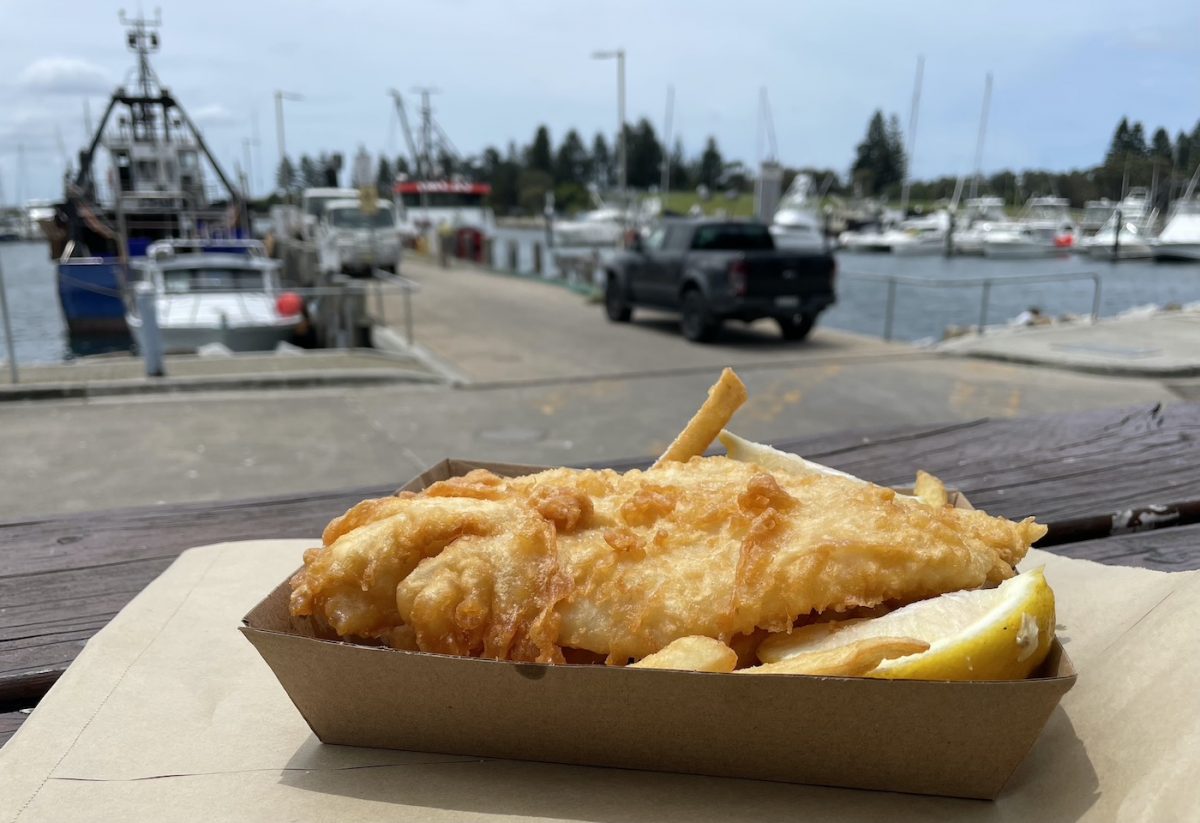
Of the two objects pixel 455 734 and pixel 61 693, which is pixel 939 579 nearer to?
pixel 455 734

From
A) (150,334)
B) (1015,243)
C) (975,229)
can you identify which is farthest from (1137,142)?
(975,229)

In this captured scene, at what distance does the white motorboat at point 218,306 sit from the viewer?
49.7ft

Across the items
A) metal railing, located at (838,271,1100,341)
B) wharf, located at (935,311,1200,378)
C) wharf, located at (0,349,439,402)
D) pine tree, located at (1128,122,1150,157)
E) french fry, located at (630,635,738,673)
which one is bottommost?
wharf, located at (0,349,439,402)

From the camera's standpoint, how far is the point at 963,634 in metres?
0.94

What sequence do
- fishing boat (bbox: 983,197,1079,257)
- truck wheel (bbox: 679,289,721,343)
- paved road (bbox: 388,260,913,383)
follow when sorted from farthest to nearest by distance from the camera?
fishing boat (bbox: 983,197,1079,257), truck wheel (bbox: 679,289,721,343), paved road (bbox: 388,260,913,383)

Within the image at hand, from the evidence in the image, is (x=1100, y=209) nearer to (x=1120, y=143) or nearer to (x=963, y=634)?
(x=1120, y=143)

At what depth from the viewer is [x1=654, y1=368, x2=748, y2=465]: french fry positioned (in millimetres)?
1472

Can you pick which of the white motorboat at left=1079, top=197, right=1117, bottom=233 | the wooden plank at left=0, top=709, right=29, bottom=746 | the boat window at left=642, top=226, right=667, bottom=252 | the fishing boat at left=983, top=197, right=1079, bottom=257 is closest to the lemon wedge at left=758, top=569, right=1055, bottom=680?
the wooden plank at left=0, top=709, right=29, bottom=746

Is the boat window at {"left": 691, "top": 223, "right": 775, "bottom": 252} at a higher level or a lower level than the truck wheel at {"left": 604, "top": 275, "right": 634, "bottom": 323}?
higher

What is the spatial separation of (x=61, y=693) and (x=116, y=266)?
25.5 m

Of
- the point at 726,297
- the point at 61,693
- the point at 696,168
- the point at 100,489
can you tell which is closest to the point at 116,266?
the point at 726,297

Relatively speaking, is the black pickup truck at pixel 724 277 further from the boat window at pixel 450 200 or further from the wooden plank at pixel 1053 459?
the boat window at pixel 450 200

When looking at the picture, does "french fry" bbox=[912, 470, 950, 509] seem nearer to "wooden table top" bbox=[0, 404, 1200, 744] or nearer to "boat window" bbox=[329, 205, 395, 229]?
"wooden table top" bbox=[0, 404, 1200, 744]

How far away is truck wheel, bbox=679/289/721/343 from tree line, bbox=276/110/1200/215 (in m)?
5.18
